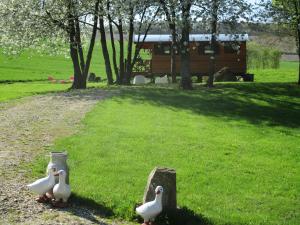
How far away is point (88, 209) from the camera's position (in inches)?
326

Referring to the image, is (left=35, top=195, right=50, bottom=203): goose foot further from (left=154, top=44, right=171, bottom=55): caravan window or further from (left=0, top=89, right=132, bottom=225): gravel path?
(left=154, top=44, right=171, bottom=55): caravan window

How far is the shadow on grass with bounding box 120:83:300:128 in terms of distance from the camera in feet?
63.9

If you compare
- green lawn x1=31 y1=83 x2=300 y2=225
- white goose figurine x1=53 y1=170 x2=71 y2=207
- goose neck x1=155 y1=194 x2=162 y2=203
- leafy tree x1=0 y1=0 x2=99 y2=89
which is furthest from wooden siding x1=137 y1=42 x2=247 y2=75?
goose neck x1=155 y1=194 x2=162 y2=203

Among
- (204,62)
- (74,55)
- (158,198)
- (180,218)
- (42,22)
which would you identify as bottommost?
(180,218)

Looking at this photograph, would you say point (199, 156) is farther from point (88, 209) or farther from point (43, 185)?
point (43, 185)

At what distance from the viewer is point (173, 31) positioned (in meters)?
27.6

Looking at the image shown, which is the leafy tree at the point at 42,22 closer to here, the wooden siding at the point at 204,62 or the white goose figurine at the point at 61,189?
the wooden siding at the point at 204,62

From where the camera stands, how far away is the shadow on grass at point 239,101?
1947cm

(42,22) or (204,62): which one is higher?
(42,22)

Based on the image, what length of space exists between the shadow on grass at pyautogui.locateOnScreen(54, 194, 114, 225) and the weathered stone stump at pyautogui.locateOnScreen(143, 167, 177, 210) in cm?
73

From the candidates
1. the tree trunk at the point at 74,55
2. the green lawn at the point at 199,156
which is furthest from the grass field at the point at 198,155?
the tree trunk at the point at 74,55

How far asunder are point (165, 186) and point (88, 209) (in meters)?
1.30

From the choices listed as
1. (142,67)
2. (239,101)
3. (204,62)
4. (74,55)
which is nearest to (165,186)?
(239,101)

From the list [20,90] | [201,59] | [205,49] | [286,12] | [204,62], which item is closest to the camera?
[20,90]
